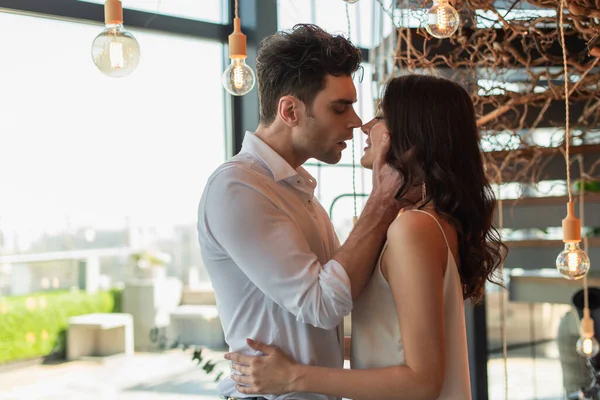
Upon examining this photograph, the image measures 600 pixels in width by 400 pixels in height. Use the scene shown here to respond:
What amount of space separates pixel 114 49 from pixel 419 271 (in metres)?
0.79

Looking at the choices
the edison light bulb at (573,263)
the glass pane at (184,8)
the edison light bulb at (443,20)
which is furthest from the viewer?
the glass pane at (184,8)

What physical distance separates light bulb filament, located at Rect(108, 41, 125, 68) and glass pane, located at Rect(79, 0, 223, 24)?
196cm

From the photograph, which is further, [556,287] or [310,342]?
Answer: [556,287]

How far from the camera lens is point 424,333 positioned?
1.48 meters

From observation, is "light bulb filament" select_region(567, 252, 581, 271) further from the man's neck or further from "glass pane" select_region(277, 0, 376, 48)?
"glass pane" select_region(277, 0, 376, 48)

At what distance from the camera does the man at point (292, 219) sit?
1.51m

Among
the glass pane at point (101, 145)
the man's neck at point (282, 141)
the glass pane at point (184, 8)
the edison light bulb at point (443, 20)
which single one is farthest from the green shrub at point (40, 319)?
the edison light bulb at point (443, 20)

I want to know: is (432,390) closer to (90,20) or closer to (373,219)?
(373,219)

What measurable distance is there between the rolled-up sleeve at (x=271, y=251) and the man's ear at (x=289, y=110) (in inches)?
7.4

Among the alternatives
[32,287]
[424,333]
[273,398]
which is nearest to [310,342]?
[273,398]

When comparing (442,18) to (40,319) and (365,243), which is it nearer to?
(365,243)

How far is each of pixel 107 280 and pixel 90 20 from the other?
115 centimetres

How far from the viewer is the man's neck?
1754 mm

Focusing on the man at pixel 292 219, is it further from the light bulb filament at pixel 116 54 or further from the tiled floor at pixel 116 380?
the tiled floor at pixel 116 380
